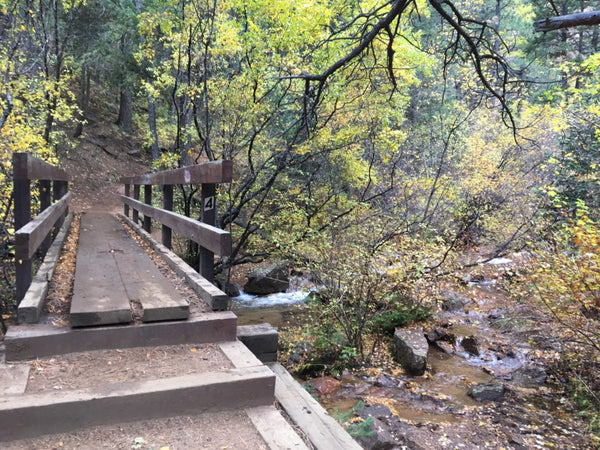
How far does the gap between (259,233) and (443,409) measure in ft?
19.3

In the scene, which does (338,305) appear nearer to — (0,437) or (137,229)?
(137,229)

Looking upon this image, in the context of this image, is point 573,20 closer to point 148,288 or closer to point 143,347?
point 143,347

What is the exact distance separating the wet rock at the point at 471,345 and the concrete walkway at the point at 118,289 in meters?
6.78

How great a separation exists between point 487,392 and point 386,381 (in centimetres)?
154

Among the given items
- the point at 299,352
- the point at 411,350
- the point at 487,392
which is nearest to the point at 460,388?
the point at 487,392

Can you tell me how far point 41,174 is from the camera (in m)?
4.46

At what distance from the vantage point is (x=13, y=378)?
2.43 meters

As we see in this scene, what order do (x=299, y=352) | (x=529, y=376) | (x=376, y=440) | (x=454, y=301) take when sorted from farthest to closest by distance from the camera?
(x=454, y=301) → (x=299, y=352) → (x=529, y=376) → (x=376, y=440)

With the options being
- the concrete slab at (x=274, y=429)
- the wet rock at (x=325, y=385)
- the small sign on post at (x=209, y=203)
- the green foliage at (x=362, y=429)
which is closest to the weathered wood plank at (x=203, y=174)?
the small sign on post at (x=209, y=203)

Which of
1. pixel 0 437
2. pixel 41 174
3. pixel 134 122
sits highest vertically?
pixel 134 122

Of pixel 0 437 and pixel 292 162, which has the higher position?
pixel 292 162

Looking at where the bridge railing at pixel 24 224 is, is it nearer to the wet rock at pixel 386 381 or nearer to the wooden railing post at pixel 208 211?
the wooden railing post at pixel 208 211

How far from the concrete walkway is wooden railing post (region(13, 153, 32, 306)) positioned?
1.29 feet

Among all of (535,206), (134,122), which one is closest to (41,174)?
(535,206)
